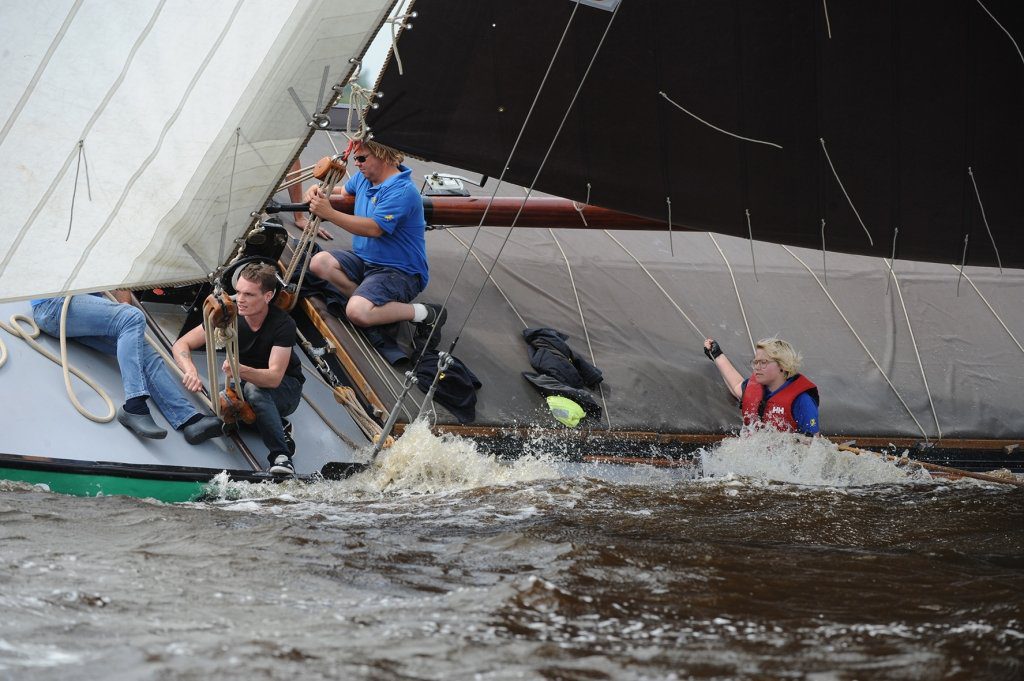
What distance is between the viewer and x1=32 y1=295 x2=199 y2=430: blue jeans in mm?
4711

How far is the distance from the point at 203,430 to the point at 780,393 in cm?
276

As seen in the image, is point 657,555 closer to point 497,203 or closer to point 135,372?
point 135,372

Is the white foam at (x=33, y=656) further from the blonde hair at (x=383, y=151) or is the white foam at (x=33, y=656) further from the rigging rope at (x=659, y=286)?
the rigging rope at (x=659, y=286)

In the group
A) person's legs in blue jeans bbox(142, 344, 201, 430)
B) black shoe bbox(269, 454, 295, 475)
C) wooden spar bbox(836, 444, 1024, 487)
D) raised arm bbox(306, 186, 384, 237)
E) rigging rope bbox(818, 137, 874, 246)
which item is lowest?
wooden spar bbox(836, 444, 1024, 487)

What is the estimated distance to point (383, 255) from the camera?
19.1 ft

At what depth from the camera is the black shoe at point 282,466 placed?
4.64m

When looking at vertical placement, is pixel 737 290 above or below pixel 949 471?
above

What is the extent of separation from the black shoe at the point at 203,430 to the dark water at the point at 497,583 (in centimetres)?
32

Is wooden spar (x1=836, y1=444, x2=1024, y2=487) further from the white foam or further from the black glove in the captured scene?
the white foam

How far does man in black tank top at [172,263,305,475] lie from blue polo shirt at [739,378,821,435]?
2.43 m

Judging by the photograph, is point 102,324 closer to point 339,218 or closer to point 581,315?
point 339,218

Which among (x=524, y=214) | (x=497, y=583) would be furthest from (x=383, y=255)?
(x=497, y=583)

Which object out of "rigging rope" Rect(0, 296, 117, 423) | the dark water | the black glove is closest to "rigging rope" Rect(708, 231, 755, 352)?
the black glove

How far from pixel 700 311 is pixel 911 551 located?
3.11 metres
